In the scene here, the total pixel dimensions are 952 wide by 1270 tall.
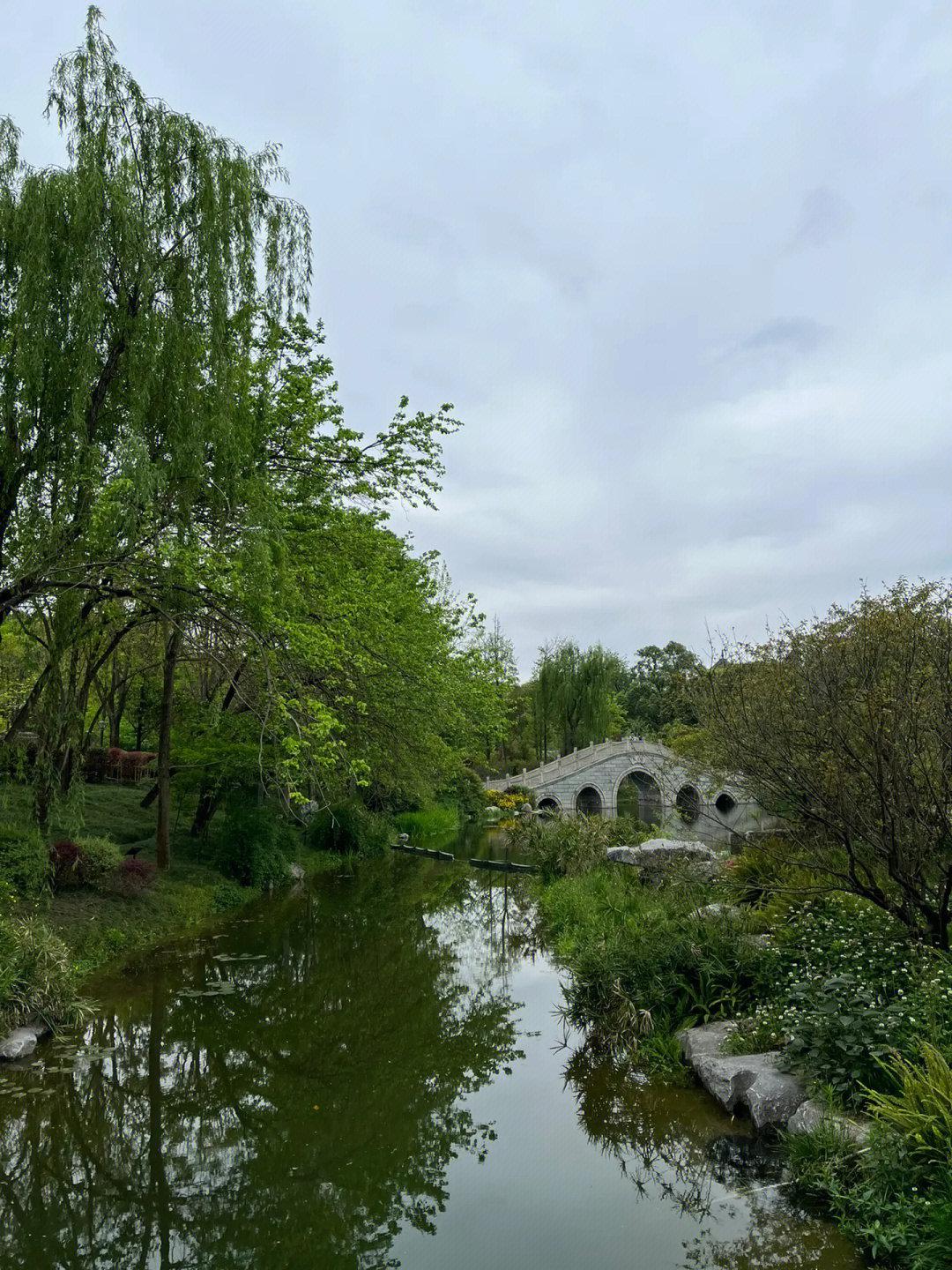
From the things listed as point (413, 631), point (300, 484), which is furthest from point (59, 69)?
point (413, 631)

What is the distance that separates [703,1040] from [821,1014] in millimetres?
1427

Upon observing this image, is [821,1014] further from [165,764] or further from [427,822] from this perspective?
[427,822]

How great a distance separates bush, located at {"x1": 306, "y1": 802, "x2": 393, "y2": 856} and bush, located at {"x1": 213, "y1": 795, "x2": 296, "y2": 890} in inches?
127

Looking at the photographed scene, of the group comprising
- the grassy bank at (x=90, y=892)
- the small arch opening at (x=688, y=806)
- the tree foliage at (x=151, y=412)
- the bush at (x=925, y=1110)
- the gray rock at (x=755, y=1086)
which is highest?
the tree foliage at (x=151, y=412)

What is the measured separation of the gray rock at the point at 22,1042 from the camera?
6.91 metres

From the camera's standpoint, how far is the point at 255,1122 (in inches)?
238

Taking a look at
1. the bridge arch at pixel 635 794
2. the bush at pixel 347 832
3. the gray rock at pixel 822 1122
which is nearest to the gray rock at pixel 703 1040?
the gray rock at pixel 822 1122

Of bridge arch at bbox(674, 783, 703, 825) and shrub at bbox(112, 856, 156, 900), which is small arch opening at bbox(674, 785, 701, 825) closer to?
bridge arch at bbox(674, 783, 703, 825)

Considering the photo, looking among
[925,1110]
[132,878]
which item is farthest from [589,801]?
[925,1110]

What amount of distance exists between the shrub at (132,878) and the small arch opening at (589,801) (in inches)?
1031

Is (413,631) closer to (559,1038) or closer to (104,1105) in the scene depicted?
(559,1038)

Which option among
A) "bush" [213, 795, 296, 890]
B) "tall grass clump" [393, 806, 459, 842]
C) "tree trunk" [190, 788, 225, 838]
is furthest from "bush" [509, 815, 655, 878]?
"tall grass clump" [393, 806, 459, 842]

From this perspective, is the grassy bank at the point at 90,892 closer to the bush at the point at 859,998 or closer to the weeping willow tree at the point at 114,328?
the weeping willow tree at the point at 114,328

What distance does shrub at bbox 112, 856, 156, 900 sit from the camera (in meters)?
11.5
